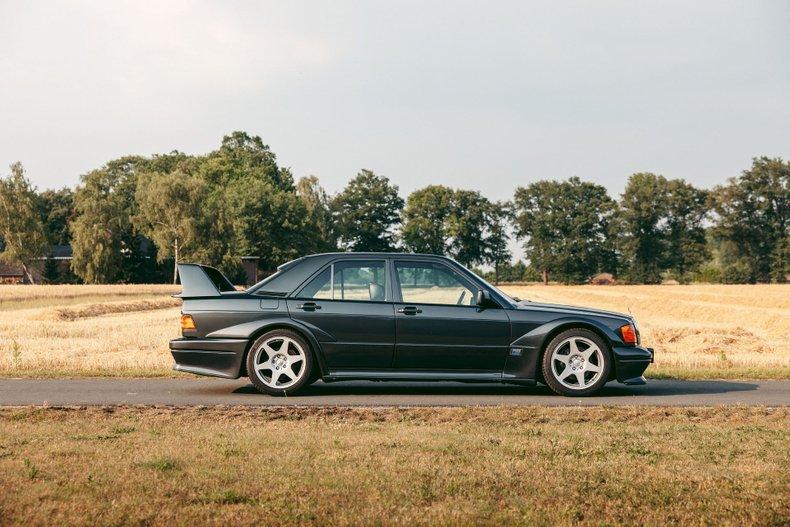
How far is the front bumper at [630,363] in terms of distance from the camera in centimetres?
1096

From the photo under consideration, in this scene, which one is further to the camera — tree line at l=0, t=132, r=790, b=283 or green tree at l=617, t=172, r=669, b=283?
green tree at l=617, t=172, r=669, b=283

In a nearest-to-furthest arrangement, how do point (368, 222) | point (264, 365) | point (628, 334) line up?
1. point (264, 365)
2. point (628, 334)
3. point (368, 222)

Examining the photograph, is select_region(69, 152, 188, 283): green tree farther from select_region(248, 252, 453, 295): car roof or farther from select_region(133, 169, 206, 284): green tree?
select_region(248, 252, 453, 295): car roof

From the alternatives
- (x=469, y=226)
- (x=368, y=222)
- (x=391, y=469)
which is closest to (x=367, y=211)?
(x=368, y=222)

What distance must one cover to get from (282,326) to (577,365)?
132 inches

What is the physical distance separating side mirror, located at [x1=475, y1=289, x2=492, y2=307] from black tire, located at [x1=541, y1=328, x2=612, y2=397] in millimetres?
839

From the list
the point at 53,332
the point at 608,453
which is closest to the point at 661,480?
the point at 608,453

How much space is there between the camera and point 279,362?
35.8 ft

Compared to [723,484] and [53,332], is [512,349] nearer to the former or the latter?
[723,484]

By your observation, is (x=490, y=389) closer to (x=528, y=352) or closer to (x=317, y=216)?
(x=528, y=352)

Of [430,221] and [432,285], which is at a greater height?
[430,221]

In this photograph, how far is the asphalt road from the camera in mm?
10273

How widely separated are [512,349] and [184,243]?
8171cm

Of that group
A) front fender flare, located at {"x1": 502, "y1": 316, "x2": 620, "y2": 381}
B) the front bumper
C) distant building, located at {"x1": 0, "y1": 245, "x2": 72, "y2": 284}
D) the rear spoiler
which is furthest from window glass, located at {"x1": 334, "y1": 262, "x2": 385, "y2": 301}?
distant building, located at {"x1": 0, "y1": 245, "x2": 72, "y2": 284}
